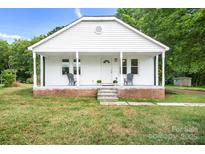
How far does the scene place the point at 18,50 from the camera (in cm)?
3488

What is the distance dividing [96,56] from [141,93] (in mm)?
4505

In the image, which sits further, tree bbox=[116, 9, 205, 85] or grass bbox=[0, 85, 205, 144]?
tree bbox=[116, 9, 205, 85]

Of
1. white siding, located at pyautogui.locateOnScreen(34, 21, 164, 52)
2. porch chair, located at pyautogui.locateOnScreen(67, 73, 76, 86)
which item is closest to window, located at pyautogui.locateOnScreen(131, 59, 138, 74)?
white siding, located at pyautogui.locateOnScreen(34, 21, 164, 52)

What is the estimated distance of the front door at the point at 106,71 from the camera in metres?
15.8

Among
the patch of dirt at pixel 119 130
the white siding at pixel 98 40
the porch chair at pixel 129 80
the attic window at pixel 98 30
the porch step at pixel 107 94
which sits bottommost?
the patch of dirt at pixel 119 130

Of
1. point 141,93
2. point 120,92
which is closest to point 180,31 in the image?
point 141,93

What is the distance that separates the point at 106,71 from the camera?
623 inches

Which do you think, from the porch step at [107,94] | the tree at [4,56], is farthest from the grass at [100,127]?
the tree at [4,56]

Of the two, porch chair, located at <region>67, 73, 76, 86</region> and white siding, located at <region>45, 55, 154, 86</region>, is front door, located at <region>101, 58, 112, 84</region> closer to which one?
white siding, located at <region>45, 55, 154, 86</region>

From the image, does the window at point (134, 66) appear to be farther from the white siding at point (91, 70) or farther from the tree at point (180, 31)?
the tree at point (180, 31)

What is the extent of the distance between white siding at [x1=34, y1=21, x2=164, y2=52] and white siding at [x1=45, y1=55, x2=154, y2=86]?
75.1 inches

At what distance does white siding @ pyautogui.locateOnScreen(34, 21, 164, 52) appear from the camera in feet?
45.8

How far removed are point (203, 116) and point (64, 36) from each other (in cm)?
954
